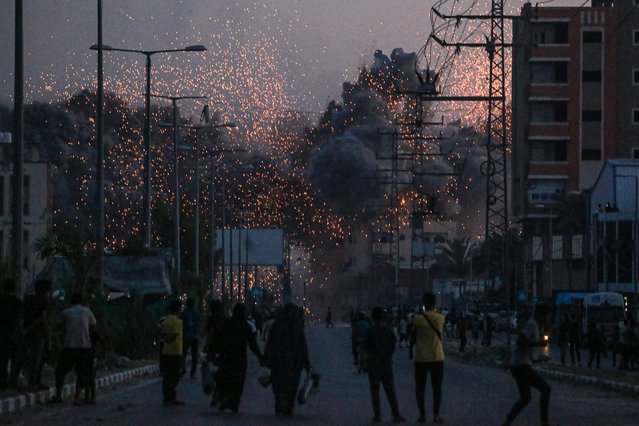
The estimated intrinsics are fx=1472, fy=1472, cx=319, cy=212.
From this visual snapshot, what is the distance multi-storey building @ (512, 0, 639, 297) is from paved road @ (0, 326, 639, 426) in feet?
222

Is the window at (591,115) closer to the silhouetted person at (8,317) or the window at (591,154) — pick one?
the window at (591,154)

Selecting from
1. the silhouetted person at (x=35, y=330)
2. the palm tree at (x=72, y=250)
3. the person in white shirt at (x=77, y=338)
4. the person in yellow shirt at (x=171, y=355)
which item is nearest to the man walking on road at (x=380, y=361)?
the person in yellow shirt at (x=171, y=355)

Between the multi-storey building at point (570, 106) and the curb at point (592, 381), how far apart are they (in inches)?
2337

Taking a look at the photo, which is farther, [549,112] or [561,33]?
[549,112]

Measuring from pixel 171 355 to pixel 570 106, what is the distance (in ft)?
271

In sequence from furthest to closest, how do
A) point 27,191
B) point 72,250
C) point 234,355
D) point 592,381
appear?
point 27,191 → point 592,381 → point 72,250 → point 234,355

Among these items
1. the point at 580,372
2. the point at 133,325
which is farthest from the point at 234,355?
the point at 133,325

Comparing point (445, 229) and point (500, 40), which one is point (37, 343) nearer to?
point (500, 40)

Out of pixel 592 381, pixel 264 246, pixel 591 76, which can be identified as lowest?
pixel 592 381

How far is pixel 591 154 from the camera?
104 meters

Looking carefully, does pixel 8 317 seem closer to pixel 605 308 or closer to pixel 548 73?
pixel 605 308

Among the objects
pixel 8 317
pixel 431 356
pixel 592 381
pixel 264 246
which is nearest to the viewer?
pixel 431 356

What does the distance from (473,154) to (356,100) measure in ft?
50.4

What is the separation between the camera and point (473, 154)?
168500mm
